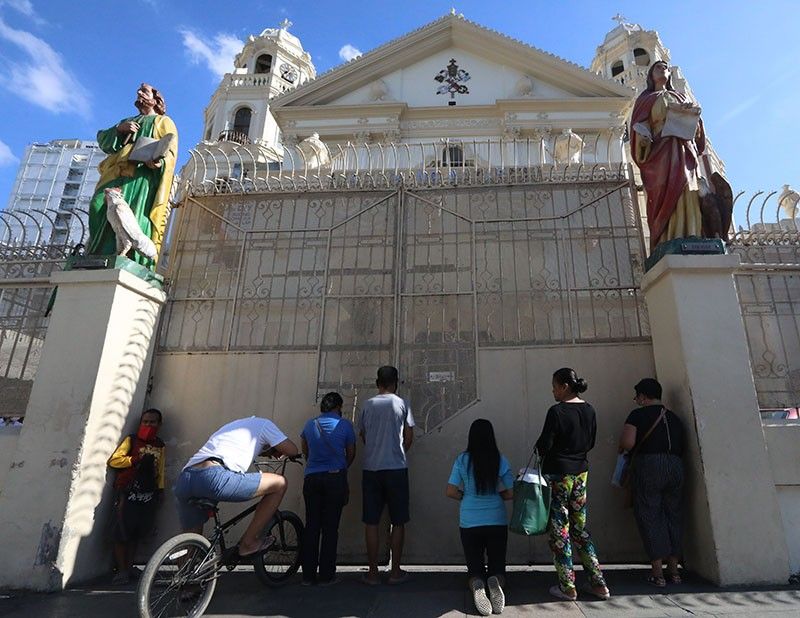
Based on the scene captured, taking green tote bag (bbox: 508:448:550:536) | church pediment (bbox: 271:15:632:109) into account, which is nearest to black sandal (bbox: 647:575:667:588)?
green tote bag (bbox: 508:448:550:536)

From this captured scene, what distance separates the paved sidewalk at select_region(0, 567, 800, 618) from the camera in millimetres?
3117

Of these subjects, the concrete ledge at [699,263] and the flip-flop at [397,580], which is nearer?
the flip-flop at [397,580]

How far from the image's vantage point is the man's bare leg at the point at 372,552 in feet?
12.5

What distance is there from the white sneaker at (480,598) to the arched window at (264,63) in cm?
3525

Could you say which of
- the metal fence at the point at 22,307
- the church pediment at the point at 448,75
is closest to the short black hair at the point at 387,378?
the metal fence at the point at 22,307

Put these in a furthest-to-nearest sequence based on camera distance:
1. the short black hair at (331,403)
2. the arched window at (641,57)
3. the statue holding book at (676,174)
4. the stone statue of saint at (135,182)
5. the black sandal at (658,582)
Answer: the arched window at (641,57)
the stone statue of saint at (135,182)
the statue holding book at (676,174)
the short black hair at (331,403)
the black sandal at (658,582)

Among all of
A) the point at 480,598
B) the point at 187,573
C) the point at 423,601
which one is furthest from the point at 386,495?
the point at 187,573

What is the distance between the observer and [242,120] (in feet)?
98.2

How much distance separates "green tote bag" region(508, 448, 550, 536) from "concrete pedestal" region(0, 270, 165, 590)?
3.45m

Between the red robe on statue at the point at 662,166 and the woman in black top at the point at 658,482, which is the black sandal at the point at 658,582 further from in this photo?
the red robe on statue at the point at 662,166

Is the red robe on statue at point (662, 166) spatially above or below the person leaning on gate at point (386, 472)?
above

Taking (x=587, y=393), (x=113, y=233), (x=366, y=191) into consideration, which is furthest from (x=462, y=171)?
(x=113, y=233)

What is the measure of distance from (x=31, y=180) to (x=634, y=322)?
63689mm

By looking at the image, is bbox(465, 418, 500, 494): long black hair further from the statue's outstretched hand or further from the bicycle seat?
the statue's outstretched hand
